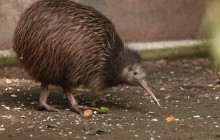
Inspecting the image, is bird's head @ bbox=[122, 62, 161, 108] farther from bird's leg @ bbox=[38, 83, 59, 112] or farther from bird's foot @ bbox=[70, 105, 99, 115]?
bird's leg @ bbox=[38, 83, 59, 112]

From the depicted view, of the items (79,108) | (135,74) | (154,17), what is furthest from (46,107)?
(154,17)

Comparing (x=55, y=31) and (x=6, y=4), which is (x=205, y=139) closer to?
(x=55, y=31)

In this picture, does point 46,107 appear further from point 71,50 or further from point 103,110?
point 71,50

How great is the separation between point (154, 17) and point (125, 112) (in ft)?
11.6

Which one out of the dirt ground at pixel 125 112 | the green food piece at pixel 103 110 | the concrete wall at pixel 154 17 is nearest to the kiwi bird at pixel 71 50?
the green food piece at pixel 103 110

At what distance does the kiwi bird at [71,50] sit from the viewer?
19.5 ft

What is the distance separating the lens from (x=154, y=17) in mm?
9445

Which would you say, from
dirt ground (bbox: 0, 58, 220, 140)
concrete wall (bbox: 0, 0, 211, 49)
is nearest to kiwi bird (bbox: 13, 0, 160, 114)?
dirt ground (bbox: 0, 58, 220, 140)

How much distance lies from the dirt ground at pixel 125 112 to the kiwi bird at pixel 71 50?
1.21 feet

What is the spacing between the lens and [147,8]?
30.7 ft

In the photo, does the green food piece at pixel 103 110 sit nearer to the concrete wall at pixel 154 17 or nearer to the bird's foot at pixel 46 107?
the bird's foot at pixel 46 107

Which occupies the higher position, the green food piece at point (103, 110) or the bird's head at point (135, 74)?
the bird's head at point (135, 74)

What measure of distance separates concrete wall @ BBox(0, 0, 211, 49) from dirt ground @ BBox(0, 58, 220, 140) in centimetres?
89

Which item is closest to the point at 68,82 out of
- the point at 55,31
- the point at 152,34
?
the point at 55,31
